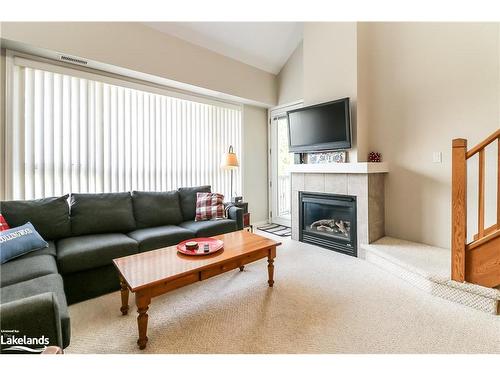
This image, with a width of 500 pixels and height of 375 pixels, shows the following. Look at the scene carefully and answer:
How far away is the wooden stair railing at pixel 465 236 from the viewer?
6.13 feet

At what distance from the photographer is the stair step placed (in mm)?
1896

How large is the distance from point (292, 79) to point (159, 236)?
3.71 metres

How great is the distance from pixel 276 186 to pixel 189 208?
2.26 metres

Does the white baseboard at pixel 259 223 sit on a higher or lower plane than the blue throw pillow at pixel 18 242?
lower

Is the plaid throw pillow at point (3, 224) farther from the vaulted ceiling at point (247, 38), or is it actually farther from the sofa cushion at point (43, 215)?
the vaulted ceiling at point (247, 38)

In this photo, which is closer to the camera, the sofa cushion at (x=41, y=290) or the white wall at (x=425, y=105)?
the sofa cushion at (x=41, y=290)

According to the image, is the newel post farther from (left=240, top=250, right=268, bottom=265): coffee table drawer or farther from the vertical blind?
the vertical blind

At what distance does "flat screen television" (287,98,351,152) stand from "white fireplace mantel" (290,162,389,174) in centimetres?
25

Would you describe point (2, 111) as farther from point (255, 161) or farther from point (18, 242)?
point (255, 161)

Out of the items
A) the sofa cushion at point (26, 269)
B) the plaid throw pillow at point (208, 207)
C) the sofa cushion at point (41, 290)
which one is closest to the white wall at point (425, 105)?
the plaid throw pillow at point (208, 207)

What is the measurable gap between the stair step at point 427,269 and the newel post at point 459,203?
11cm

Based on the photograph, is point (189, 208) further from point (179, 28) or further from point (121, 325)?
point (179, 28)

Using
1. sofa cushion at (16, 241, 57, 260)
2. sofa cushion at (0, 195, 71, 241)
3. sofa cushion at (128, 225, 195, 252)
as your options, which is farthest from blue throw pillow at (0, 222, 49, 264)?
sofa cushion at (128, 225, 195, 252)

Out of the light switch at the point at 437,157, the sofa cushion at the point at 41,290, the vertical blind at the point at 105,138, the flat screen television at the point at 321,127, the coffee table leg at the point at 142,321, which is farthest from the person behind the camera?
the flat screen television at the point at 321,127
